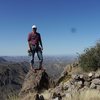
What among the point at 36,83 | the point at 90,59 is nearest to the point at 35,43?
the point at 36,83

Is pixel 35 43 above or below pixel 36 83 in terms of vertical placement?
above

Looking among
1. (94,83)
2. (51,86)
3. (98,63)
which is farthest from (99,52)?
(94,83)

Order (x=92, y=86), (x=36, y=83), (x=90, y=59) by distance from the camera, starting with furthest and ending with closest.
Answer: (x=90, y=59) < (x=36, y=83) < (x=92, y=86)

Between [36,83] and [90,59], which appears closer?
[36,83]

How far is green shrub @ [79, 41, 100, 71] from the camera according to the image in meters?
20.8

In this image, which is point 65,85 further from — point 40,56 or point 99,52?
point 99,52

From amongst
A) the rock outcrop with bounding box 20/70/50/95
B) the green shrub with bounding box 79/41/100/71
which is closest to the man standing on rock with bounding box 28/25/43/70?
the rock outcrop with bounding box 20/70/50/95

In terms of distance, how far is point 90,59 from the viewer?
69.5ft

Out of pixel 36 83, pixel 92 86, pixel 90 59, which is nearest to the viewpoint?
pixel 92 86

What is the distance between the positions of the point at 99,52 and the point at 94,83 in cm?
627

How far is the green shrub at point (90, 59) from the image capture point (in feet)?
68.2

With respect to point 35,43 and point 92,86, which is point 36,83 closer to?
point 35,43

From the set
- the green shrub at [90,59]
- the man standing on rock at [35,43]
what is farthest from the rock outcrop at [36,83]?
the green shrub at [90,59]

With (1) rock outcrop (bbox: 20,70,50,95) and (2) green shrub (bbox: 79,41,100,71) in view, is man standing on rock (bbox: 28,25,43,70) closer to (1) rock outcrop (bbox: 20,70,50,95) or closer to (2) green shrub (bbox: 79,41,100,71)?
(1) rock outcrop (bbox: 20,70,50,95)
